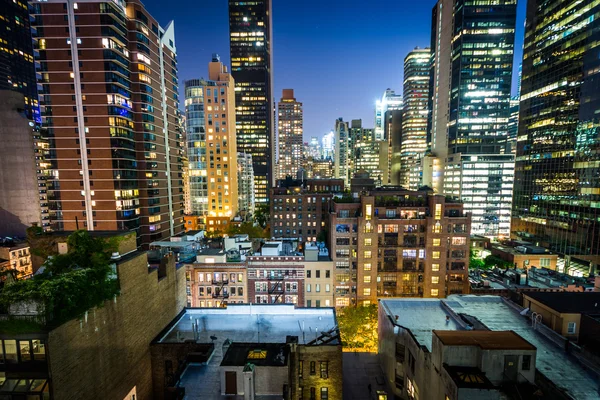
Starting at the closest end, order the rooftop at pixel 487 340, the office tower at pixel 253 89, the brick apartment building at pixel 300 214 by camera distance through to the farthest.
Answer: the rooftop at pixel 487 340 → the brick apartment building at pixel 300 214 → the office tower at pixel 253 89

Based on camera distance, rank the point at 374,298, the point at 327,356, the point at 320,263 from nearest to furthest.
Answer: the point at 327,356 → the point at 320,263 → the point at 374,298

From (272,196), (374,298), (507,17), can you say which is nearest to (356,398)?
(374,298)

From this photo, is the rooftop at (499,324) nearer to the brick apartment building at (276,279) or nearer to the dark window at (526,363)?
the dark window at (526,363)

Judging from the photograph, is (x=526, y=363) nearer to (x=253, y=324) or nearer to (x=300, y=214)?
(x=253, y=324)

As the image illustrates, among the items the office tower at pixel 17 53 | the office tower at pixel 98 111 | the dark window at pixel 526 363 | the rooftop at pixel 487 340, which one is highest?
the office tower at pixel 17 53

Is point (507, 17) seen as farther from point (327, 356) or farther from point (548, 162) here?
point (327, 356)

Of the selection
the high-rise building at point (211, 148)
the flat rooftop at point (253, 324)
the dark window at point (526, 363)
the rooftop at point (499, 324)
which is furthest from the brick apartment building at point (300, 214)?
the dark window at point (526, 363)

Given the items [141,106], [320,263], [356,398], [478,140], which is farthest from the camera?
[478,140]
